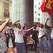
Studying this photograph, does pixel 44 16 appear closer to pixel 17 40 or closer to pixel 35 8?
pixel 35 8

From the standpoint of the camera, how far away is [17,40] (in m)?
1.70

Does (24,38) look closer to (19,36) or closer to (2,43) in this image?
(19,36)

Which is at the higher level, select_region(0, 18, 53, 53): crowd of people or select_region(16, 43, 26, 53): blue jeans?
select_region(0, 18, 53, 53): crowd of people

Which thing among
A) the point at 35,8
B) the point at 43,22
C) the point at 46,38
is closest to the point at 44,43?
the point at 46,38

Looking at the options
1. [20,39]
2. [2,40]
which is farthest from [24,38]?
[2,40]

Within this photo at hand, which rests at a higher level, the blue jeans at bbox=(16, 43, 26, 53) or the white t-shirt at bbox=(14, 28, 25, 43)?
the white t-shirt at bbox=(14, 28, 25, 43)

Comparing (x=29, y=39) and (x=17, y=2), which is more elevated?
(x=17, y=2)

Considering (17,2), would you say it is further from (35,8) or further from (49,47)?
(49,47)

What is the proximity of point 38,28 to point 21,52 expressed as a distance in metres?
0.20

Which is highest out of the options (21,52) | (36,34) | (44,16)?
(44,16)

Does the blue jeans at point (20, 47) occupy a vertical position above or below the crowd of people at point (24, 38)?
below

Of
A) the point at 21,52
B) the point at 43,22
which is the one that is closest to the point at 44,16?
the point at 43,22

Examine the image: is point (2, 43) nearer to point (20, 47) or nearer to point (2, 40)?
point (2, 40)

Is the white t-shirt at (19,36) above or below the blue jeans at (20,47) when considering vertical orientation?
above
